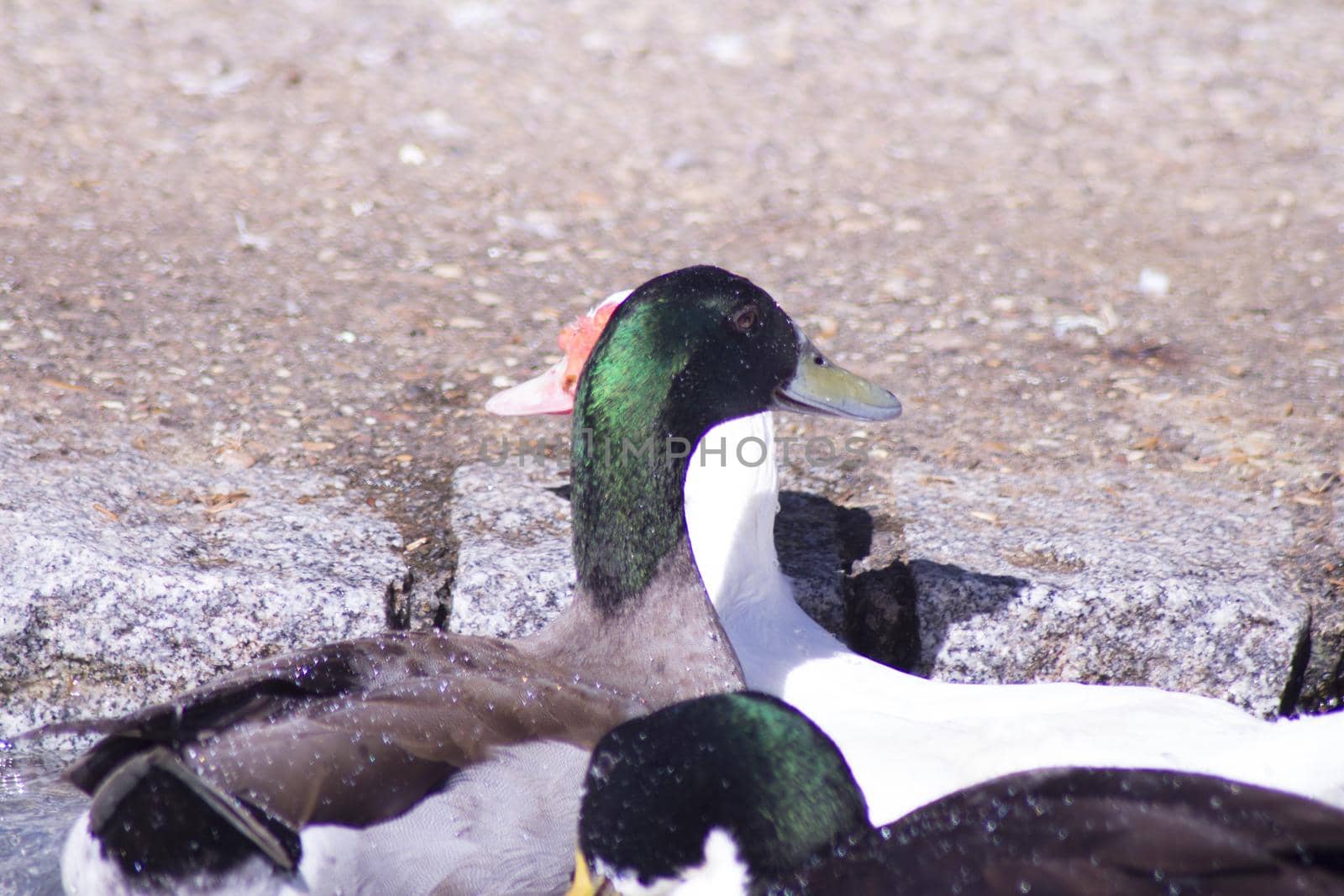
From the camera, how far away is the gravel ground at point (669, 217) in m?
3.94

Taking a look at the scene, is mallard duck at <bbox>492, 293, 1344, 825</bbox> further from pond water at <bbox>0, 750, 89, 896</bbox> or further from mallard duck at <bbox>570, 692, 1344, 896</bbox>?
pond water at <bbox>0, 750, 89, 896</bbox>

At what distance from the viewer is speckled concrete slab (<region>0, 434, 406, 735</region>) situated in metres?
3.00

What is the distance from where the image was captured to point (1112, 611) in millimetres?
3184

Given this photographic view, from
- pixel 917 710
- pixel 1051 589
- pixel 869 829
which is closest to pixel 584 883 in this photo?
pixel 869 829

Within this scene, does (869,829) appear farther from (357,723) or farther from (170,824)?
(170,824)

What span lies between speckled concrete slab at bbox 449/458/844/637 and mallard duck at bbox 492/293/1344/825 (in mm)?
193

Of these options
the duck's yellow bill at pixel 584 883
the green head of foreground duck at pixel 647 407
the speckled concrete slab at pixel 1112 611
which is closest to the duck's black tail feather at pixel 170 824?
the duck's yellow bill at pixel 584 883

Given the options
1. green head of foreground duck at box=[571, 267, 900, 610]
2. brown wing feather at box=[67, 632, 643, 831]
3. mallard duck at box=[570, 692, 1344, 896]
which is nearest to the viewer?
mallard duck at box=[570, 692, 1344, 896]

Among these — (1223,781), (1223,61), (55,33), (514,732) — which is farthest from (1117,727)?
(55,33)

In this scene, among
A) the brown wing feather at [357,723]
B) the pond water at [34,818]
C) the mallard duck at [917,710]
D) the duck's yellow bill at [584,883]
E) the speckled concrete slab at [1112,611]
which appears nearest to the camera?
the duck's yellow bill at [584,883]

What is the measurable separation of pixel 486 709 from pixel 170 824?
54cm

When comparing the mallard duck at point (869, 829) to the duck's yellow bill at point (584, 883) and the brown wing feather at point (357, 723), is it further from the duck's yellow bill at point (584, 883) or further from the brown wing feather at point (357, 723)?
the brown wing feather at point (357, 723)

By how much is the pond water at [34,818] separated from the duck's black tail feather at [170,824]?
61 centimetres

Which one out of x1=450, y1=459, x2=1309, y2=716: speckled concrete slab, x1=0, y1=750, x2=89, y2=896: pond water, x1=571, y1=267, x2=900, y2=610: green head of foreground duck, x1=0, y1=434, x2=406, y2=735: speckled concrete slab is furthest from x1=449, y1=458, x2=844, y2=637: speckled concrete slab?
x1=0, y1=750, x2=89, y2=896: pond water
